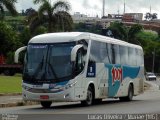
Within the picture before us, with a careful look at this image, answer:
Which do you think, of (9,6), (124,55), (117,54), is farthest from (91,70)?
(9,6)

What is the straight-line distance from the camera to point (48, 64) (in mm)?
23672

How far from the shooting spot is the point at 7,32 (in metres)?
91.3

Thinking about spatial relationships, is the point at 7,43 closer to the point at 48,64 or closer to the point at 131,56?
the point at 131,56

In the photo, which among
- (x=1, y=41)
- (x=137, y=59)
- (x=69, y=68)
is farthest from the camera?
(x=1, y=41)

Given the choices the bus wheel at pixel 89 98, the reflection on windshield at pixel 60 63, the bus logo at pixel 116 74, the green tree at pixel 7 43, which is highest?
the reflection on windshield at pixel 60 63

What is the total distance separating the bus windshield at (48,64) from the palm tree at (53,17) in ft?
102

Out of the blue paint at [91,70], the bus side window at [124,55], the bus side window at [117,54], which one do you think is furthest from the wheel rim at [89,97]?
the bus side window at [124,55]

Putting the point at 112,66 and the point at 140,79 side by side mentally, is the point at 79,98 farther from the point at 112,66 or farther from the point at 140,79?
the point at 140,79

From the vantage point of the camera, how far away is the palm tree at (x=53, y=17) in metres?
55.5

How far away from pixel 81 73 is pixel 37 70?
189 cm

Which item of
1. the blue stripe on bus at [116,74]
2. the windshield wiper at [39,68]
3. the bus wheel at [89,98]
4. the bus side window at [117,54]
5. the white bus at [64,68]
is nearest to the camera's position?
the white bus at [64,68]

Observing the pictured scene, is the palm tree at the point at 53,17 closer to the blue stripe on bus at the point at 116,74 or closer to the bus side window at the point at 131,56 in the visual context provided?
the bus side window at the point at 131,56

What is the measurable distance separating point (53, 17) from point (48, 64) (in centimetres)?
3369

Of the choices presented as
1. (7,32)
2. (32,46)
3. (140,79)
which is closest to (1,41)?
(7,32)
